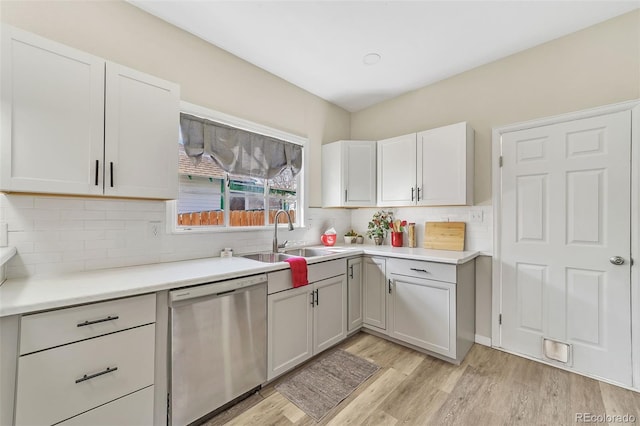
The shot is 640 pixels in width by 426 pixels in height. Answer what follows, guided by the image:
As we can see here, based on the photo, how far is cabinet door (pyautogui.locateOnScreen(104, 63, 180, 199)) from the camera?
1637 mm

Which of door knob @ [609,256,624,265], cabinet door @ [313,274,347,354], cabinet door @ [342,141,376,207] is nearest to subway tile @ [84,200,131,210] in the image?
cabinet door @ [313,274,347,354]

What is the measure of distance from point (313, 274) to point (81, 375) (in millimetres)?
1547

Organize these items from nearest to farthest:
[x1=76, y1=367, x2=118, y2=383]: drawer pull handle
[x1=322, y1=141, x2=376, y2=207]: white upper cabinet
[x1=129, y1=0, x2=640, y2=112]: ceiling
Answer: [x1=76, y1=367, x2=118, y2=383]: drawer pull handle → [x1=129, y1=0, x2=640, y2=112]: ceiling → [x1=322, y1=141, x2=376, y2=207]: white upper cabinet

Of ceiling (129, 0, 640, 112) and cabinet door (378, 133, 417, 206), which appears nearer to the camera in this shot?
ceiling (129, 0, 640, 112)

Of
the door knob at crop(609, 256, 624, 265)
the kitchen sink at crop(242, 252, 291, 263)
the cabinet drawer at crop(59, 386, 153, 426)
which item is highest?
the door knob at crop(609, 256, 624, 265)

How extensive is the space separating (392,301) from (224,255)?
5.64 ft

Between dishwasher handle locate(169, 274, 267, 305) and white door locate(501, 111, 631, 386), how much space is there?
2.38 metres

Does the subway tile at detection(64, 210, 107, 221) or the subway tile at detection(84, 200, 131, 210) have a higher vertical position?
the subway tile at detection(84, 200, 131, 210)

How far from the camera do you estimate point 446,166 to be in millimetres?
2707

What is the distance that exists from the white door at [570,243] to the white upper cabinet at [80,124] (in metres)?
3.05

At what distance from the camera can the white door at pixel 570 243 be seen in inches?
81.0

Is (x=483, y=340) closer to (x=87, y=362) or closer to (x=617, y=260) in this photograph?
(x=617, y=260)

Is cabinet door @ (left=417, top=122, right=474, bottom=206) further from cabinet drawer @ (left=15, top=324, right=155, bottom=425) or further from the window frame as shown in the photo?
cabinet drawer @ (left=15, top=324, right=155, bottom=425)

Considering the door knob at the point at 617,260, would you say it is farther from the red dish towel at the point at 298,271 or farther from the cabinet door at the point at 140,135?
the cabinet door at the point at 140,135
